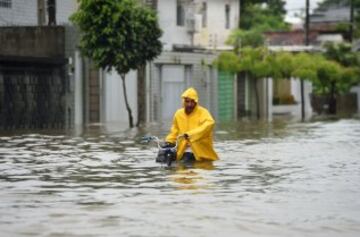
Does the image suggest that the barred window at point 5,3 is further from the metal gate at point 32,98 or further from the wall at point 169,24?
the wall at point 169,24

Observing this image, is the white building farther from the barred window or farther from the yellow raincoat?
the yellow raincoat

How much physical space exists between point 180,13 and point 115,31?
16597 mm

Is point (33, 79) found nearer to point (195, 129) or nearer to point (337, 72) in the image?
point (195, 129)

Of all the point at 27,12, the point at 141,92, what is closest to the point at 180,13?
the point at 141,92

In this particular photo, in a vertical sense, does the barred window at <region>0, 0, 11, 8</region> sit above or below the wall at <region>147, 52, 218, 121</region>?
above

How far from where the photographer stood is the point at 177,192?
14.5 m

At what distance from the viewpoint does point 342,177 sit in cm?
1697

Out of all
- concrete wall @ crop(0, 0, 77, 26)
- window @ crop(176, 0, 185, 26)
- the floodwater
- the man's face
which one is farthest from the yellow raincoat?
window @ crop(176, 0, 185, 26)

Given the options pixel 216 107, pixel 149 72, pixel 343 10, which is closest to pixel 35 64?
pixel 149 72

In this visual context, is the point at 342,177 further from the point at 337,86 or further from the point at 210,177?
the point at 337,86

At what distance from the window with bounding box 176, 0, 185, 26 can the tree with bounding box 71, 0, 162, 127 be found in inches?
589

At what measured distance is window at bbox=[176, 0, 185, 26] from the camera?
171 feet

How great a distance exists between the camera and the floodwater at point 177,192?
11.2 metres

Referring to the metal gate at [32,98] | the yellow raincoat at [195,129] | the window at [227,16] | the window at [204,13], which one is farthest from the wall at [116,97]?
the yellow raincoat at [195,129]
